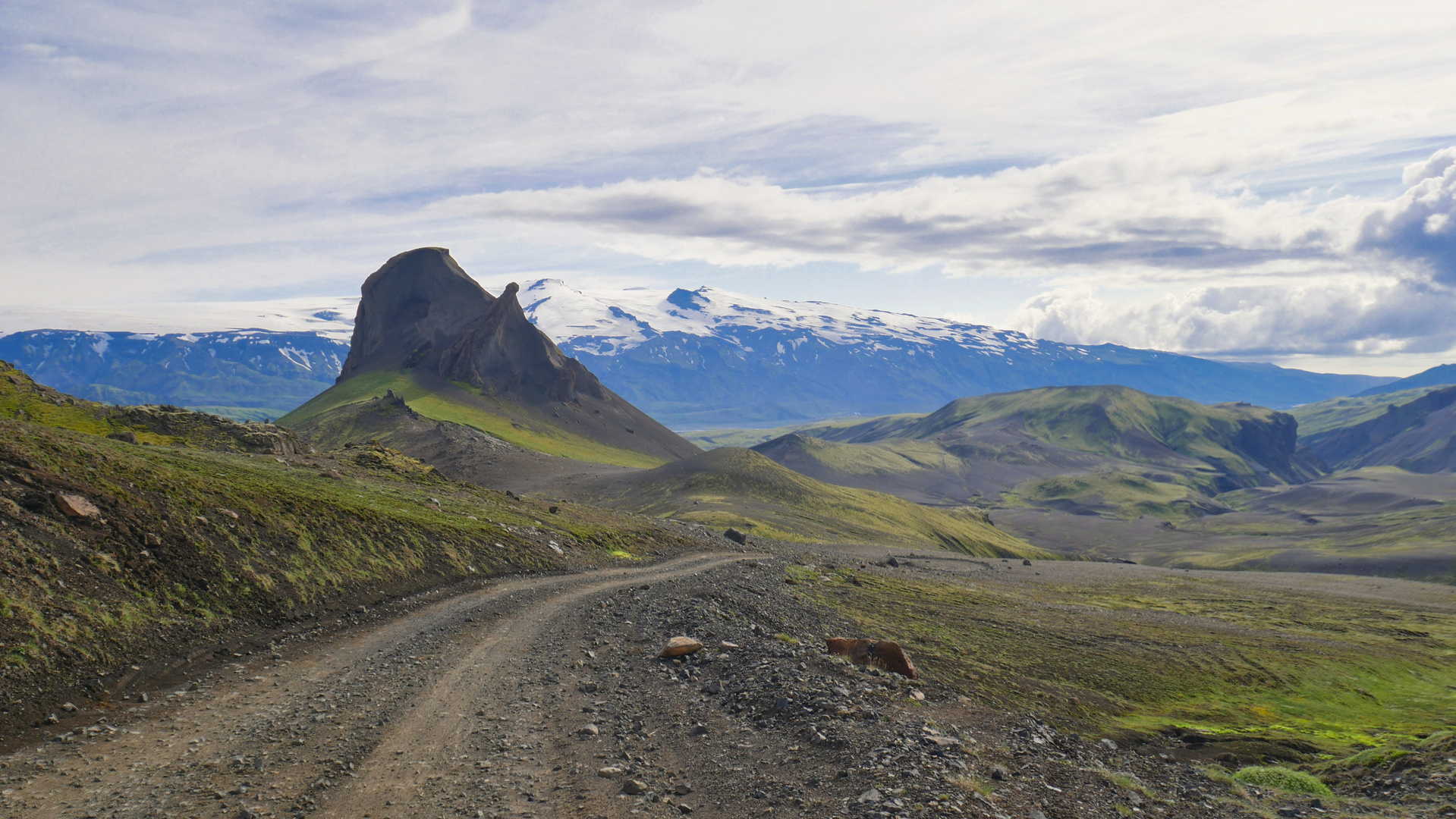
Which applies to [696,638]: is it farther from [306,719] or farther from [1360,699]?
[1360,699]

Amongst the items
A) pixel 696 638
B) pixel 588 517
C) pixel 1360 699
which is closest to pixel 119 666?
pixel 696 638

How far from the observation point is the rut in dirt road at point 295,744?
582 inches

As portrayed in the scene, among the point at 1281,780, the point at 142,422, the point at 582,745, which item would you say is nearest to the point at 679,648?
the point at 582,745

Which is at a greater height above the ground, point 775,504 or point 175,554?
point 175,554

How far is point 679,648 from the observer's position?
26.8 metres

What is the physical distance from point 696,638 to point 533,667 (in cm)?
626

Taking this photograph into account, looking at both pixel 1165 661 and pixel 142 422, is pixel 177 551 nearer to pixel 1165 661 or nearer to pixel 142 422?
pixel 142 422

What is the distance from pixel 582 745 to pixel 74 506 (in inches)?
791

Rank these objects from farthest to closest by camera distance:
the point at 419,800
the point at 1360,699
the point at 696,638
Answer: the point at 1360,699, the point at 696,638, the point at 419,800

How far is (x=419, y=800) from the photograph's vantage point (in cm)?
1532

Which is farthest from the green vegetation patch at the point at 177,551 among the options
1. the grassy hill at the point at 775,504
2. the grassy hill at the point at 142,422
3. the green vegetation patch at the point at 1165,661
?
the grassy hill at the point at 775,504

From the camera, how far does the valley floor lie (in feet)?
50.0

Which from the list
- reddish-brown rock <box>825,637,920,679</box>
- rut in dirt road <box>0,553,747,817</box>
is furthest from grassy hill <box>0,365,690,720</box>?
reddish-brown rock <box>825,637,920,679</box>

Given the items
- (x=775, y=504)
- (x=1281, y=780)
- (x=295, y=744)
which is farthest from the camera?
(x=775, y=504)
